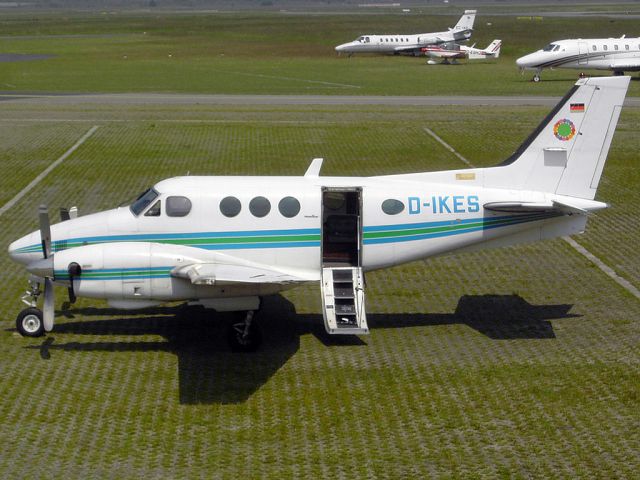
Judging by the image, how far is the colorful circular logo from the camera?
21.2 metres

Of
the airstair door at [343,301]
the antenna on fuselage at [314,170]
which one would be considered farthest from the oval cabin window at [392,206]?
the antenna on fuselage at [314,170]

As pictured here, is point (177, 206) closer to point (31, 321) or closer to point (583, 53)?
point (31, 321)

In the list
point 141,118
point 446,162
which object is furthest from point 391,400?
point 141,118

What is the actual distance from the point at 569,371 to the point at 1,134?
38.5 m

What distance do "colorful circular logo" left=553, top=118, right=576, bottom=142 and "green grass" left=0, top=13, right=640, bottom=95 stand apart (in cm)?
4778

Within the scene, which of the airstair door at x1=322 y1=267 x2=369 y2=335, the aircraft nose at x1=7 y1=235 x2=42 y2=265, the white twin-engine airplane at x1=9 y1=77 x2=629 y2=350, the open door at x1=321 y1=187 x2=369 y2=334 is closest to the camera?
the airstair door at x1=322 y1=267 x2=369 y2=335

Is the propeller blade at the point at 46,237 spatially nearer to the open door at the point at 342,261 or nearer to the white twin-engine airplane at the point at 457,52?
the open door at the point at 342,261

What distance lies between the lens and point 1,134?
4894 cm

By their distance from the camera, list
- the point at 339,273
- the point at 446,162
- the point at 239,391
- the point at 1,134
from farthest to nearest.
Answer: the point at 1,134 → the point at 446,162 → the point at 339,273 → the point at 239,391

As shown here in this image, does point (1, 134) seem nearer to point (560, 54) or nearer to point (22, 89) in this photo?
point (22, 89)

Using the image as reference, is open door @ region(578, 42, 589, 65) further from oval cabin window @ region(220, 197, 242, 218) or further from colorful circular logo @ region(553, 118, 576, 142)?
oval cabin window @ region(220, 197, 242, 218)

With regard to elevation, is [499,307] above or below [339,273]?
below

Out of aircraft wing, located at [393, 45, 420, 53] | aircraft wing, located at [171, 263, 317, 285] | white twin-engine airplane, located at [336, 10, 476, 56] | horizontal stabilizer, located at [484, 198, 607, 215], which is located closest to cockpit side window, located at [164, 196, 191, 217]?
aircraft wing, located at [171, 263, 317, 285]

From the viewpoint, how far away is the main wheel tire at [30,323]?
19.9 metres
